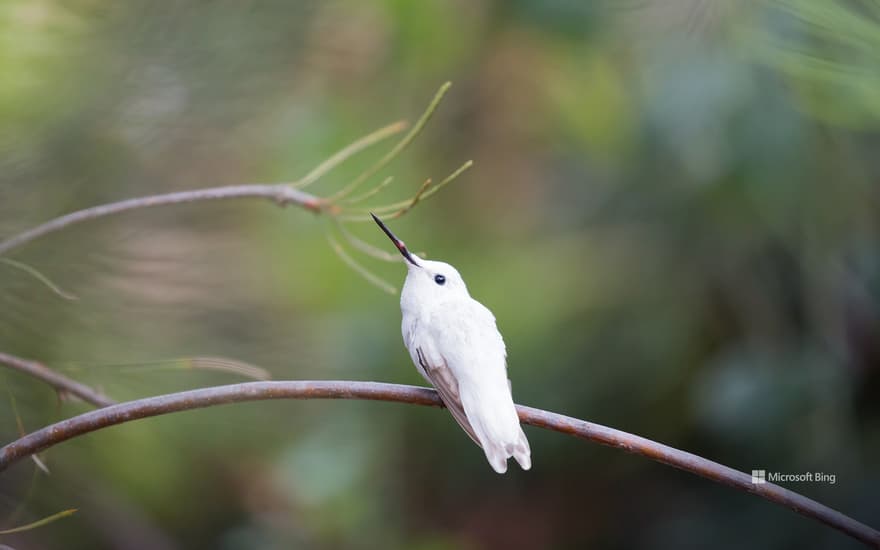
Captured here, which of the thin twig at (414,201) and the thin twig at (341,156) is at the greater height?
the thin twig at (341,156)

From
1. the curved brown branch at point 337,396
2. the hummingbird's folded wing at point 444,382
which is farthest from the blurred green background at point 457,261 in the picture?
the hummingbird's folded wing at point 444,382

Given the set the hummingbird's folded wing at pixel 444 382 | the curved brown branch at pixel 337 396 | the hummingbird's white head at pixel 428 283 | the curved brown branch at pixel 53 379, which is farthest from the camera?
the hummingbird's white head at pixel 428 283

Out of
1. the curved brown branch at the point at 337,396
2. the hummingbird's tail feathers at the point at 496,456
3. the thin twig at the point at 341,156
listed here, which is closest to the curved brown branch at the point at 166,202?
the thin twig at the point at 341,156

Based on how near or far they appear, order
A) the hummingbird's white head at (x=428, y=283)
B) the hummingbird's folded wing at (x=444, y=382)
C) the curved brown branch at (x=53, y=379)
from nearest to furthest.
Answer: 1. the curved brown branch at (x=53, y=379)
2. the hummingbird's folded wing at (x=444, y=382)
3. the hummingbird's white head at (x=428, y=283)

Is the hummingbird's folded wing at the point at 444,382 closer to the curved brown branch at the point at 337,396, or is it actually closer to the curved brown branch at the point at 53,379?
the curved brown branch at the point at 337,396

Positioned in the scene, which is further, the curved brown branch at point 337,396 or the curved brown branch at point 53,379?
the curved brown branch at point 53,379

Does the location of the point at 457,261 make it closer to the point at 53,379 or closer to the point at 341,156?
the point at 341,156

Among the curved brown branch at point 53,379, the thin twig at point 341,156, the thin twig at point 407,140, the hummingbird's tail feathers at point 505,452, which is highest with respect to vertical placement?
the thin twig at point 341,156

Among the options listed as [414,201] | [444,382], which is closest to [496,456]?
[444,382]

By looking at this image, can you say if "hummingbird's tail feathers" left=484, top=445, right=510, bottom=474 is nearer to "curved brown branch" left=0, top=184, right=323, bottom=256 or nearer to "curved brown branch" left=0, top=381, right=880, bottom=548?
"curved brown branch" left=0, top=381, right=880, bottom=548
